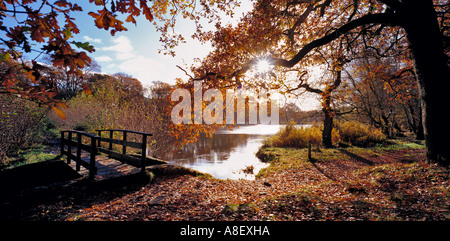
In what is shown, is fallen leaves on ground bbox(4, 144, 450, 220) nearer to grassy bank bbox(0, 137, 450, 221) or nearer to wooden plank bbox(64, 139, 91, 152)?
grassy bank bbox(0, 137, 450, 221)

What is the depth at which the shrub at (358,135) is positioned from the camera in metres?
16.2

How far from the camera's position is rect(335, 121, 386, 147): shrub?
16231mm

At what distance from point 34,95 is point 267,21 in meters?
7.50

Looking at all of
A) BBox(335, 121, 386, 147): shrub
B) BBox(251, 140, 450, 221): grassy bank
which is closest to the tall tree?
BBox(251, 140, 450, 221): grassy bank

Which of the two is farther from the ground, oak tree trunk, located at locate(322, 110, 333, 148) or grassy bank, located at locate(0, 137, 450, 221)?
oak tree trunk, located at locate(322, 110, 333, 148)

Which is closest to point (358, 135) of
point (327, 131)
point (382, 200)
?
point (327, 131)

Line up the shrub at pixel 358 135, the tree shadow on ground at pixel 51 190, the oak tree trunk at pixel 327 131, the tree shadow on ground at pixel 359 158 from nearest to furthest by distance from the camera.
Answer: the tree shadow on ground at pixel 51 190 < the tree shadow on ground at pixel 359 158 < the oak tree trunk at pixel 327 131 < the shrub at pixel 358 135

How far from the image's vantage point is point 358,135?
16.9 metres

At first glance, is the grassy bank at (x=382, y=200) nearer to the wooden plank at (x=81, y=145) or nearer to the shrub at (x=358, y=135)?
the wooden plank at (x=81, y=145)

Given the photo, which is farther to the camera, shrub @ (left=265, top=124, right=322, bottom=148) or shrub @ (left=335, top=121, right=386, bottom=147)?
shrub @ (left=265, top=124, right=322, bottom=148)

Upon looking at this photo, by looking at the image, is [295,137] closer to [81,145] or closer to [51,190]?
[81,145]

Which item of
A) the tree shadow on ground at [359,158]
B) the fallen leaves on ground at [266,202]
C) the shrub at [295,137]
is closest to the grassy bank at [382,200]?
the fallen leaves on ground at [266,202]
